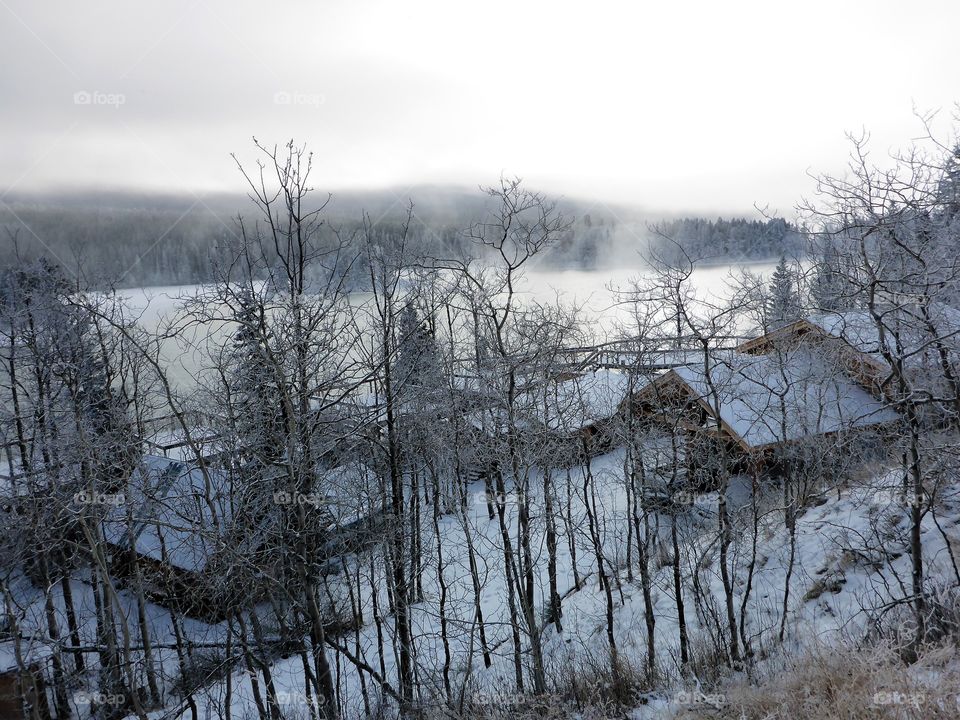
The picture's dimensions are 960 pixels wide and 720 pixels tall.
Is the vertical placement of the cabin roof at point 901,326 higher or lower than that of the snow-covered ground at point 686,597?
higher

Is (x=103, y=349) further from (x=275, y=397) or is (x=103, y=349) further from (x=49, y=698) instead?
(x=49, y=698)

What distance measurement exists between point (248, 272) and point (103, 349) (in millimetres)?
6832

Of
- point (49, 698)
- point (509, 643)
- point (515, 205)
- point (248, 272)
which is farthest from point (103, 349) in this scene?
point (509, 643)

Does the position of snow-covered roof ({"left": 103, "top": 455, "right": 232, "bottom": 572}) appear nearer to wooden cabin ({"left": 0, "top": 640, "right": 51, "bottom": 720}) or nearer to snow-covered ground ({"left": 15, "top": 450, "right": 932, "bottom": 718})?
snow-covered ground ({"left": 15, "top": 450, "right": 932, "bottom": 718})

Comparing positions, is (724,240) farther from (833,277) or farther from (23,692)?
(23,692)

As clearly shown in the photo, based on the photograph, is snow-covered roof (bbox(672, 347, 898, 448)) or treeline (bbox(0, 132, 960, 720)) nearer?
treeline (bbox(0, 132, 960, 720))

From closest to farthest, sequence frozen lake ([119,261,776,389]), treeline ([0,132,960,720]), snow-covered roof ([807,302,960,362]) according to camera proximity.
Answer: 1. snow-covered roof ([807,302,960,362])
2. treeline ([0,132,960,720])
3. frozen lake ([119,261,776,389])

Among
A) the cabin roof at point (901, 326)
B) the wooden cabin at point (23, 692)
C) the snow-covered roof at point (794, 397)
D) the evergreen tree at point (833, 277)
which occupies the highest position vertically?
the evergreen tree at point (833, 277)

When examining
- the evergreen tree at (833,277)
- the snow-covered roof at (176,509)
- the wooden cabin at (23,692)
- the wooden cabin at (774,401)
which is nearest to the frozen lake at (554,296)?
the evergreen tree at (833,277)

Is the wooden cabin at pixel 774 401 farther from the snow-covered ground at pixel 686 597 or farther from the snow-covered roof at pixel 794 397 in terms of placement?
the snow-covered ground at pixel 686 597

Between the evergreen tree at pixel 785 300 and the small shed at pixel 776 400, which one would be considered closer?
the evergreen tree at pixel 785 300

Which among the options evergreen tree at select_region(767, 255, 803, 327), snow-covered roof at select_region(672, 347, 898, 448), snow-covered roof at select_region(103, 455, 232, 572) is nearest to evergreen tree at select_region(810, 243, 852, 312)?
evergreen tree at select_region(767, 255, 803, 327)

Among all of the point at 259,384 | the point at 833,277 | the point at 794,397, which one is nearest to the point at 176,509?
the point at 259,384

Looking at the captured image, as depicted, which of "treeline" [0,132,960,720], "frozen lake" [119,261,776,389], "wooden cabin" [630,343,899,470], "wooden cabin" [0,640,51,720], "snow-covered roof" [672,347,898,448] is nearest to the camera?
"treeline" [0,132,960,720]
